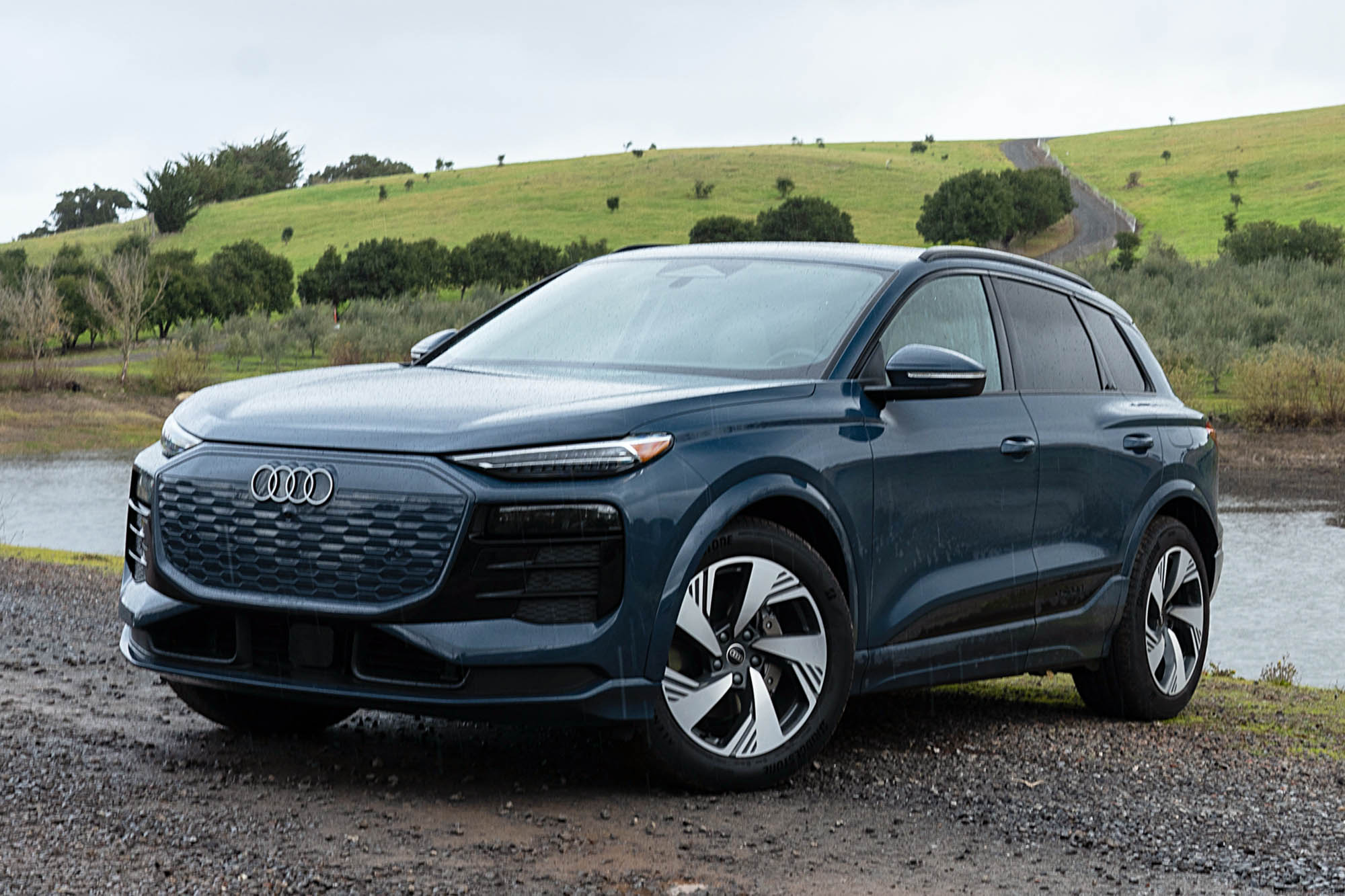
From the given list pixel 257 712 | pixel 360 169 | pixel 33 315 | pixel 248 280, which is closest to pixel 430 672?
pixel 257 712

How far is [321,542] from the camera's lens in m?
4.54

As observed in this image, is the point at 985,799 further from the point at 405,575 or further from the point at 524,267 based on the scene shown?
the point at 524,267

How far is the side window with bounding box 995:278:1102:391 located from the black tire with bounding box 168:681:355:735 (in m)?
2.88

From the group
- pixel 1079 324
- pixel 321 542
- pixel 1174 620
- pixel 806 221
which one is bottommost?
pixel 1174 620

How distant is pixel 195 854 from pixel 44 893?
43 cm

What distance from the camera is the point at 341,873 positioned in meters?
4.02

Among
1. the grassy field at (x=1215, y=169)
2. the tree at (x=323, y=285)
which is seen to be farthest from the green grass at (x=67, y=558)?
the grassy field at (x=1215, y=169)

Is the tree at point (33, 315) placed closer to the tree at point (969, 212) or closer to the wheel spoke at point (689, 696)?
the tree at point (969, 212)

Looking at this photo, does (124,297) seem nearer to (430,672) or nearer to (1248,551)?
(1248,551)

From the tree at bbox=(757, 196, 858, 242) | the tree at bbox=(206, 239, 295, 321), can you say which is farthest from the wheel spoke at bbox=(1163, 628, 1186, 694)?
the tree at bbox=(757, 196, 858, 242)

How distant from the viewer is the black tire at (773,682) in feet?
15.7

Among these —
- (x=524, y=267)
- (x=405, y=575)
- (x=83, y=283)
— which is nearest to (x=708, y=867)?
(x=405, y=575)

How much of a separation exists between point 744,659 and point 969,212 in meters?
88.4

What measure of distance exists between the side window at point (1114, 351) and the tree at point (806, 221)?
81846 millimetres
